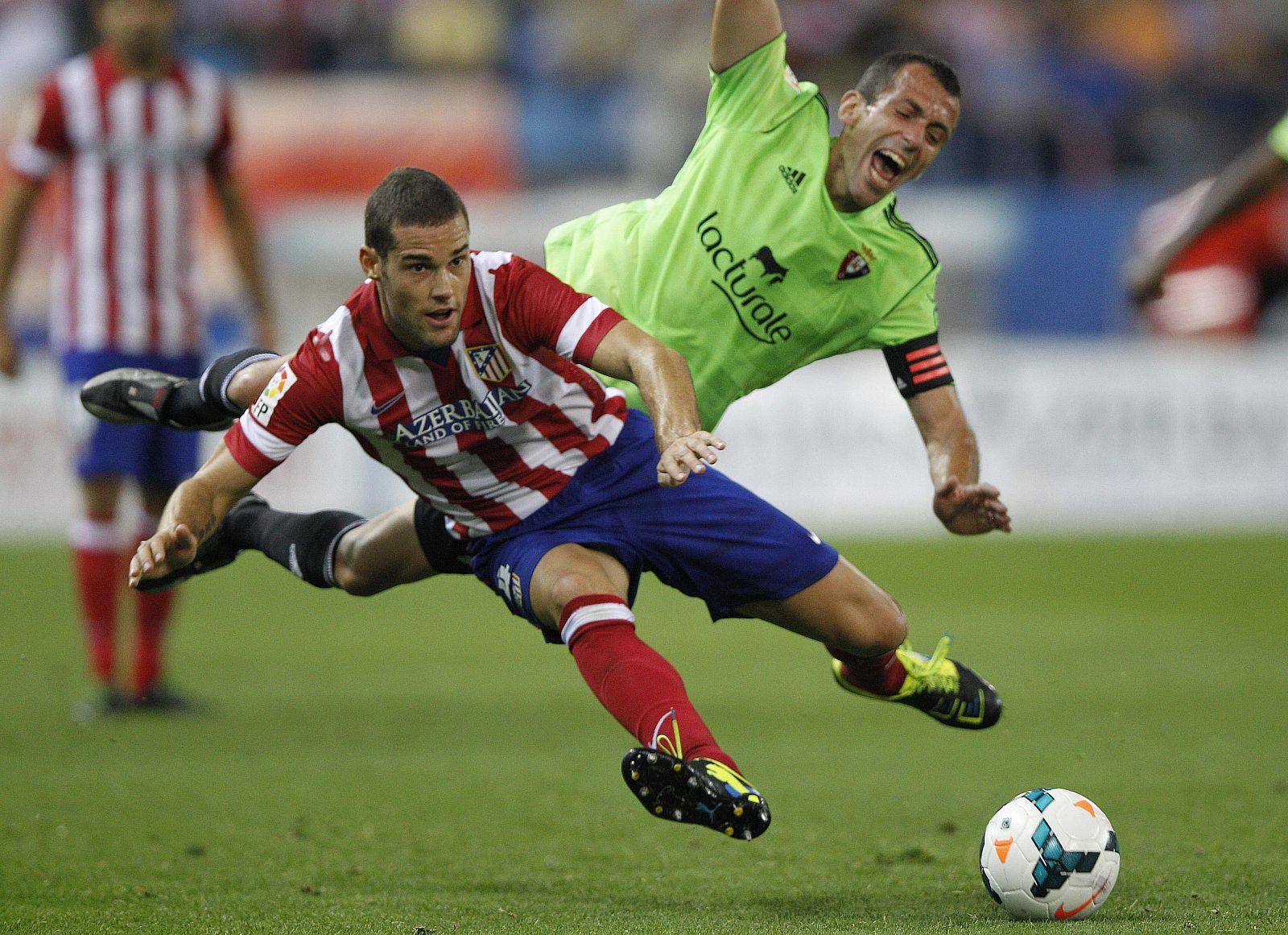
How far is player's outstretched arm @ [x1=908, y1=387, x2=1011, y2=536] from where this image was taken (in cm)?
474

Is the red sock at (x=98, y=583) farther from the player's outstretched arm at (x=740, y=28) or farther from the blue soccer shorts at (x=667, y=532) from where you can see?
the player's outstretched arm at (x=740, y=28)

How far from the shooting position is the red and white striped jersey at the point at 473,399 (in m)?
4.35

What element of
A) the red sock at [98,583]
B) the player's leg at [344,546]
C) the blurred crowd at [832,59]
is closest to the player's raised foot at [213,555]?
the player's leg at [344,546]

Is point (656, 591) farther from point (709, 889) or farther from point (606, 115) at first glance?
point (709, 889)

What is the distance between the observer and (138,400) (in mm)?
5199

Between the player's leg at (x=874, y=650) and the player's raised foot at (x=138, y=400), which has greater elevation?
the player's raised foot at (x=138, y=400)

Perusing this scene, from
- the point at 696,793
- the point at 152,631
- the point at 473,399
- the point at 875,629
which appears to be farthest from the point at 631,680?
the point at 152,631

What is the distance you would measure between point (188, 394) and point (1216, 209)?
3.36 meters

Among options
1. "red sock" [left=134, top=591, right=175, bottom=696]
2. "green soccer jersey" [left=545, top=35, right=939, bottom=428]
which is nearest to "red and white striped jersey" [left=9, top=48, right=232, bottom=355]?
"red sock" [left=134, top=591, right=175, bottom=696]

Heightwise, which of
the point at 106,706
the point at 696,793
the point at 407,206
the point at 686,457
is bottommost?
the point at 696,793

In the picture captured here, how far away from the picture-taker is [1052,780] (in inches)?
230

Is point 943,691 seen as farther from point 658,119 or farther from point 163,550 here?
point 658,119

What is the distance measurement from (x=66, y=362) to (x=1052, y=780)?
4392 millimetres

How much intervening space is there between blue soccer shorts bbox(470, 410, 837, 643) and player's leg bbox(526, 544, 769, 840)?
3.9 inches
